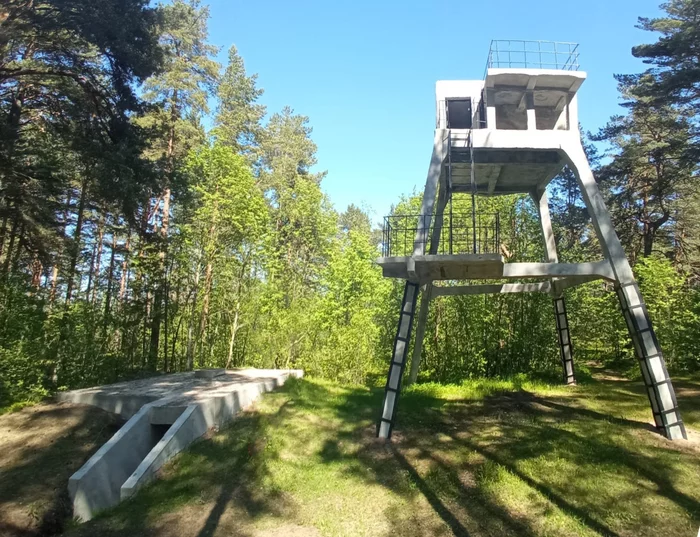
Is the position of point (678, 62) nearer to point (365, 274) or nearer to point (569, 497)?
point (365, 274)

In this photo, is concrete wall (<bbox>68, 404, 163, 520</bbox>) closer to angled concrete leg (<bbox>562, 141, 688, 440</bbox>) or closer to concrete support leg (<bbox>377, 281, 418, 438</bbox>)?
concrete support leg (<bbox>377, 281, 418, 438</bbox>)

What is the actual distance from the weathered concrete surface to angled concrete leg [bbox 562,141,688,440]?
8.03 m

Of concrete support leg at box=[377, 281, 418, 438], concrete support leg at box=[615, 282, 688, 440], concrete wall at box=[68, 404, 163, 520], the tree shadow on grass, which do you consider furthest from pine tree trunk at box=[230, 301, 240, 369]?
concrete support leg at box=[615, 282, 688, 440]

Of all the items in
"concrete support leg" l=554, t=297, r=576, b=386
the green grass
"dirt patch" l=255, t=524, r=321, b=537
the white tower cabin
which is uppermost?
the white tower cabin

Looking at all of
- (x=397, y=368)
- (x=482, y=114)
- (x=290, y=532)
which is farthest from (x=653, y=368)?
(x=290, y=532)

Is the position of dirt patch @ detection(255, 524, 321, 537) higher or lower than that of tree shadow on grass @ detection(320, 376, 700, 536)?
lower

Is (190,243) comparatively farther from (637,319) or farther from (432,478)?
(637,319)

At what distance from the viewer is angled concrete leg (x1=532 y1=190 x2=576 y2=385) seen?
12.5 m

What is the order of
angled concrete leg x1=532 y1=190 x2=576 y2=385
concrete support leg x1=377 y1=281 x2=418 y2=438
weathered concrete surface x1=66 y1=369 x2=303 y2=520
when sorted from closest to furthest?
weathered concrete surface x1=66 y1=369 x2=303 y2=520 < concrete support leg x1=377 y1=281 x2=418 y2=438 < angled concrete leg x1=532 y1=190 x2=576 y2=385

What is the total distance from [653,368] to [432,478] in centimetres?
457

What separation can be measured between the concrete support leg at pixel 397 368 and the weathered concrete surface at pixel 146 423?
3.36 m

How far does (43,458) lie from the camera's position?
7.91 metres

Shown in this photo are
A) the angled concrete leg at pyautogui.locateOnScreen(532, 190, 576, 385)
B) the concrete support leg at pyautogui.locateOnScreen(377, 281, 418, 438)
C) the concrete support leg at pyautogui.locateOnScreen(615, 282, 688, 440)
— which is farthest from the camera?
the angled concrete leg at pyautogui.locateOnScreen(532, 190, 576, 385)

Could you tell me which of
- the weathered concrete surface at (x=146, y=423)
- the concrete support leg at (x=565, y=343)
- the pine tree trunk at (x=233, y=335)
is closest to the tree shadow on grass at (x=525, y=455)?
the weathered concrete surface at (x=146, y=423)
